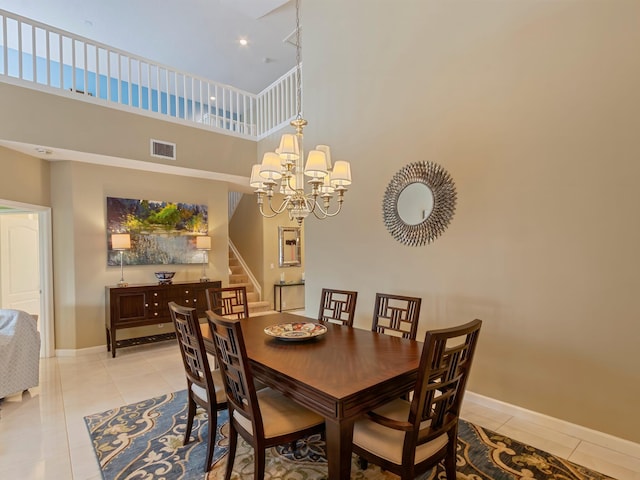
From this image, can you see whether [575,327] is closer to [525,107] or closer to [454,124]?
[525,107]

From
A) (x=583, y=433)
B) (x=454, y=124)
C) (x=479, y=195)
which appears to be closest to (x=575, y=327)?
(x=583, y=433)

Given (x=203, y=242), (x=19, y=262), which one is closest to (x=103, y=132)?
(x=203, y=242)

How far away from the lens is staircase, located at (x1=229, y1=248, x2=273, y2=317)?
7.04m

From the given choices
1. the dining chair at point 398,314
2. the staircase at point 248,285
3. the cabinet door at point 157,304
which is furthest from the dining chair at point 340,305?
the staircase at point 248,285

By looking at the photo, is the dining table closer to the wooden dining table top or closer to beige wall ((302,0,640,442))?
the wooden dining table top

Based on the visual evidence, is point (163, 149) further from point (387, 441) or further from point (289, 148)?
point (387, 441)

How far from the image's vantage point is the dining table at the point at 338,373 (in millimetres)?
1549

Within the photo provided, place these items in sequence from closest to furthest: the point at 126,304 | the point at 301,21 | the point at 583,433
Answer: the point at 583,433, the point at 126,304, the point at 301,21

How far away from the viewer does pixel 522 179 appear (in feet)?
8.97

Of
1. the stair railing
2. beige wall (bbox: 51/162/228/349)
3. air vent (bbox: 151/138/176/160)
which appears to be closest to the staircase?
the stair railing

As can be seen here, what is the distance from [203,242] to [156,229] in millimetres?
765

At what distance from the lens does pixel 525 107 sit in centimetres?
271

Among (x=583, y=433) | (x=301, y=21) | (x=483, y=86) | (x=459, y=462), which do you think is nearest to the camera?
(x=459, y=462)

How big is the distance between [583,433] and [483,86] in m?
2.94
